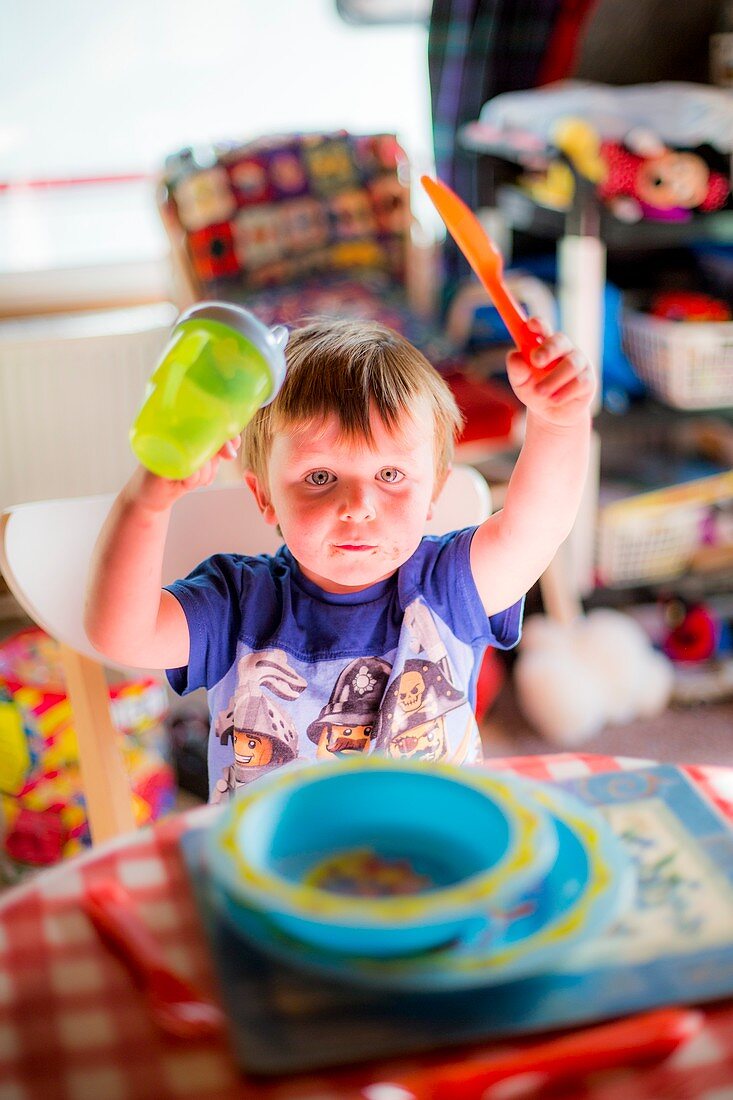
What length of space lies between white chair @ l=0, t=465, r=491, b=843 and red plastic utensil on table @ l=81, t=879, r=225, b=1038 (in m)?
0.41

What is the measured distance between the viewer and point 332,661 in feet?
3.17

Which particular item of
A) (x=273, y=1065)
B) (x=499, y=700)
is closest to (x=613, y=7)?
(x=499, y=700)

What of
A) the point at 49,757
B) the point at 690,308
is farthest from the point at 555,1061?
the point at 690,308

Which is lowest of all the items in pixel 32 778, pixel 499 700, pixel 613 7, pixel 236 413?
pixel 499 700

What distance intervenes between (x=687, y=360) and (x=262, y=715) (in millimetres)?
1320

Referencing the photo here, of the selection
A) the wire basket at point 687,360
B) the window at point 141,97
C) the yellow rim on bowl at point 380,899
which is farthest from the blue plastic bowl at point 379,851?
the window at point 141,97

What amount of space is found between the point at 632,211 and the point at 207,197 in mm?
806

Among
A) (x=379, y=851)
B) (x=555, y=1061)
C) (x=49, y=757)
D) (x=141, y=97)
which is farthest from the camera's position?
(x=141, y=97)

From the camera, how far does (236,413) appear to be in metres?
0.68

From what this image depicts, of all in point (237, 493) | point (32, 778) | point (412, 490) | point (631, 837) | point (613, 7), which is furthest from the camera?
point (613, 7)

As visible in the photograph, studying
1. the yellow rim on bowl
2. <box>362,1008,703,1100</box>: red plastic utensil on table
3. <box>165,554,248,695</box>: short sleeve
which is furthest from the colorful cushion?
<box>362,1008,703,1100</box>: red plastic utensil on table

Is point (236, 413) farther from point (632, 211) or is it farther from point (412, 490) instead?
point (632, 211)

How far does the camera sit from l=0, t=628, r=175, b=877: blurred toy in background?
1598 millimetres

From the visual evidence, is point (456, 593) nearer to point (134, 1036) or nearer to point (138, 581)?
point (138, 581)
